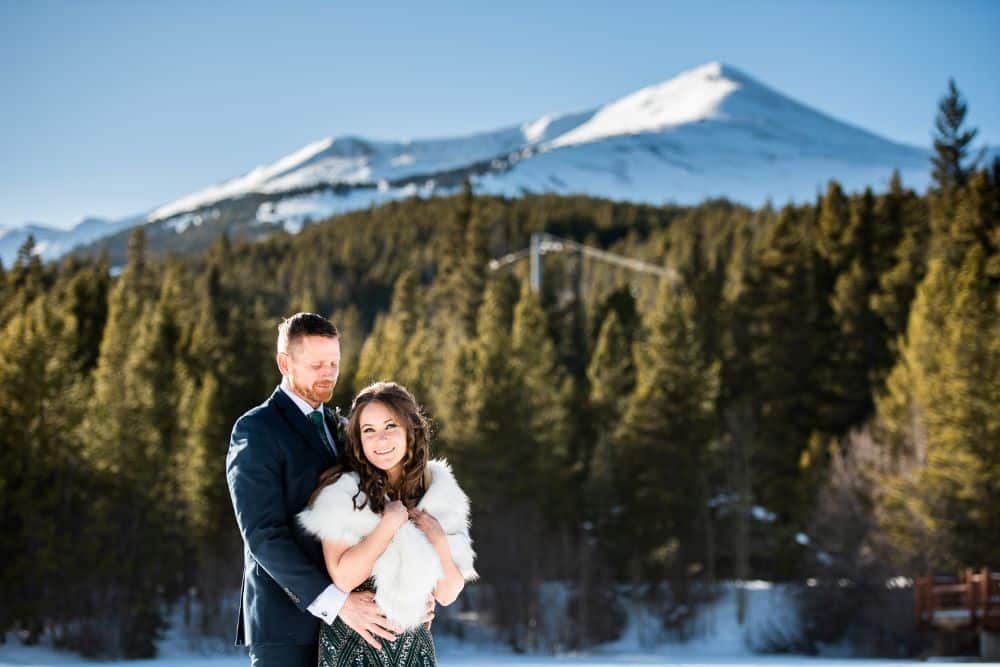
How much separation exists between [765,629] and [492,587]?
8.95 meters

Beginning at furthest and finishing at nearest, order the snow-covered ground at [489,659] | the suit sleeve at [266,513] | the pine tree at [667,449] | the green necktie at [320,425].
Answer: the pine tree at [667,449] → the snow-covered ground at [489,659] → the green necktie at [320,425] → the suit sleeve at [266,513]

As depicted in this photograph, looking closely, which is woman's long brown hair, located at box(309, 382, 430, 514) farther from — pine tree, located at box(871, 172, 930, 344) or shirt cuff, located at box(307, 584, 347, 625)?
pine tree, located at box(871, 172, 930, 344)

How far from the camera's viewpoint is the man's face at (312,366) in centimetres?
426

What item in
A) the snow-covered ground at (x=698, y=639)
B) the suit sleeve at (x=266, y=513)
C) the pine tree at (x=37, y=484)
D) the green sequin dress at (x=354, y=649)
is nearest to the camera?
the suit sleeve at (x=266, y=513)

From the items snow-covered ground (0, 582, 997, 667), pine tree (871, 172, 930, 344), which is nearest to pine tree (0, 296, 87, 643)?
snow-covered ground (0, 582, 997, 667)

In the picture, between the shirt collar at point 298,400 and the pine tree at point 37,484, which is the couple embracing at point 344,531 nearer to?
the shirt collar at point 298,400

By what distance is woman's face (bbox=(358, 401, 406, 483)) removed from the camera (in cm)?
401

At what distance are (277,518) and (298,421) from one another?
41 centimetres

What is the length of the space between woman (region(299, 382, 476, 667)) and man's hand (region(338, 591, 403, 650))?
32mm

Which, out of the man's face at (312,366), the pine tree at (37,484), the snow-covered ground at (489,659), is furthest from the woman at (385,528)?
the pine tree at (37,484)

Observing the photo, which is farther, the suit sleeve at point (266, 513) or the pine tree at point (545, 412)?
the pine tree at point (545, 412)

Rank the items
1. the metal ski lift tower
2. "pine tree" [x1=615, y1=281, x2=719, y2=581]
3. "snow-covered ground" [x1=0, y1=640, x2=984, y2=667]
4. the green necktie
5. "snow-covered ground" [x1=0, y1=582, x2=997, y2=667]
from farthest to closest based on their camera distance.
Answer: the metal ski lift tower < "pine tree" [x1=615, y1=281, x2=719, y2=581] < "snow-covered ground" [x1=0, y1=582, x2=997, y2=667] < "snow-covered ground" [x1=0, y1=640, x2=984, y2=667] < the green necktie

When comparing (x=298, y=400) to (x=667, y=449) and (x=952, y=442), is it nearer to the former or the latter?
(x=952, y=442)

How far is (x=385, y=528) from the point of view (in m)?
3.93
